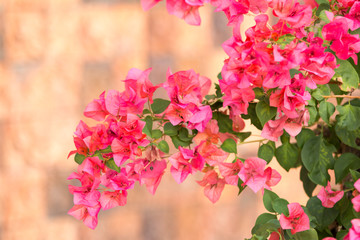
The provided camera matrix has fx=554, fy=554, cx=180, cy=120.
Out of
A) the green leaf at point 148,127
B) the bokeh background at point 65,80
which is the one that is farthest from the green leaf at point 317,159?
the bokeh background at point 65,80

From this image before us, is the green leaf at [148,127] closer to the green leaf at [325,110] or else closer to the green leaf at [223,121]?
the green leaf at [223,121]

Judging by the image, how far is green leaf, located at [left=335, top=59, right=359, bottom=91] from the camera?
664 millimetres

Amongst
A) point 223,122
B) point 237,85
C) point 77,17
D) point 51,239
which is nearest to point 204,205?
point 51,239

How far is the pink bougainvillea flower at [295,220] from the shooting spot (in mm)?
632

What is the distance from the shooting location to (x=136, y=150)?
61cm

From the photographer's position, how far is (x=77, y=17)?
1.56 metres

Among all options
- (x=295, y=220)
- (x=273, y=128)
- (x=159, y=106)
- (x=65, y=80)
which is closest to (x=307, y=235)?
(x=295, y=220)

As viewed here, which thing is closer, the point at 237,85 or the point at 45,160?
the point at 237,85

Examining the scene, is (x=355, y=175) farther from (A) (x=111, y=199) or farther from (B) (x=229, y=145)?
(A) (x=111, y=199)

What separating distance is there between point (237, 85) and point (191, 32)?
1009mm

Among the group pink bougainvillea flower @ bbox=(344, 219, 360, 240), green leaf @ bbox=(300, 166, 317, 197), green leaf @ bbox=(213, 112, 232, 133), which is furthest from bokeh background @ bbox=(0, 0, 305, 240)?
pink bougainvillea flower @ bbox=(344, 219, 360, 240)

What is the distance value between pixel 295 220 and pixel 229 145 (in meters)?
0.12

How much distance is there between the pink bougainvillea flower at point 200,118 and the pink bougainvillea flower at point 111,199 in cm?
12

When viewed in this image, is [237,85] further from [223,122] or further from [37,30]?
[37,30]
